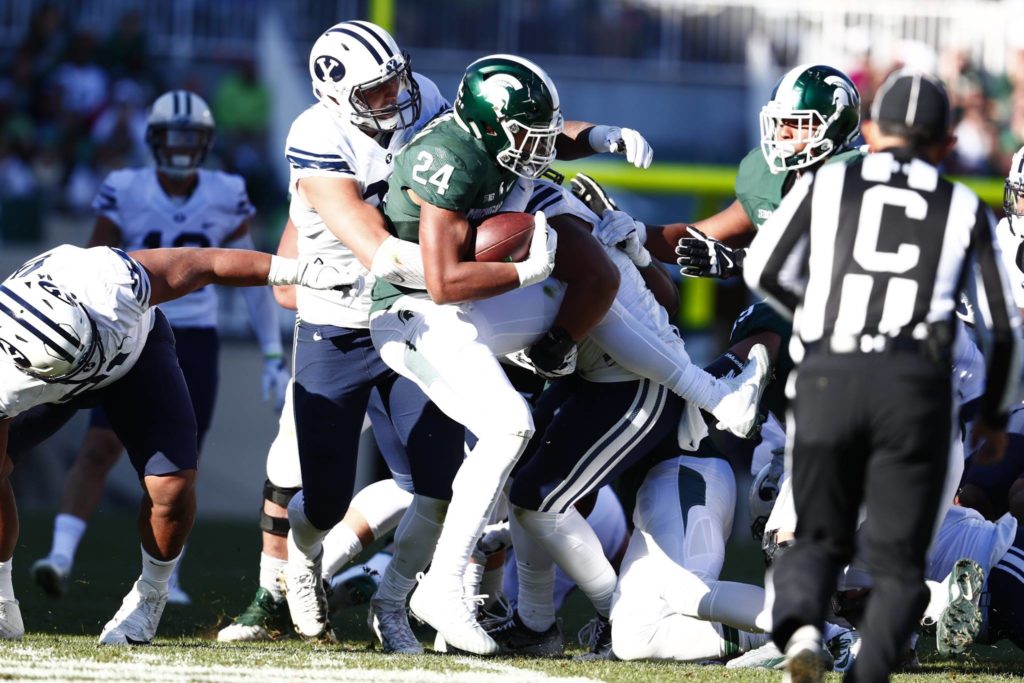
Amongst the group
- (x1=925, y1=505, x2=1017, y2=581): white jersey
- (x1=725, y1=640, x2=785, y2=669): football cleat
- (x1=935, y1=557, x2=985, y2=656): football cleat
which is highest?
(x1=925, y1=505, x2=1017, y2=581): white jersey

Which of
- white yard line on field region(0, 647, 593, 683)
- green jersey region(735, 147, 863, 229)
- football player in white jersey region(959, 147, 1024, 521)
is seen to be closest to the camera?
white yard line on field region(0, 647, 593, 683)

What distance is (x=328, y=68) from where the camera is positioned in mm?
4488

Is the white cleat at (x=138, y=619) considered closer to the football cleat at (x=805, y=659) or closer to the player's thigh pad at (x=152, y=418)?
the player's thigh pad at (x=152, y=418)

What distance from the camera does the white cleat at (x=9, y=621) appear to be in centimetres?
417

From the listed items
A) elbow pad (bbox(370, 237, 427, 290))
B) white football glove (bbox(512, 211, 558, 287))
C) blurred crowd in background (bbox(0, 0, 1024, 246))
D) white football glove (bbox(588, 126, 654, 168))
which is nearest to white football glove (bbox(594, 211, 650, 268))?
white football glove (bbox(588, 126, 654, 168))

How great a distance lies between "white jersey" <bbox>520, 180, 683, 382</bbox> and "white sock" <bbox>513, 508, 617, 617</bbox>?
16.2 inches

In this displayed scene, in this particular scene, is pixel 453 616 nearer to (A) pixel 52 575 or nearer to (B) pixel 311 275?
(B) pixel 311 275

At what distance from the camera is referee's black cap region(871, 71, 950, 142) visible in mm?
3160

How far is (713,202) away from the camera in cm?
1020

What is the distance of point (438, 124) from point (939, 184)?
150 cm

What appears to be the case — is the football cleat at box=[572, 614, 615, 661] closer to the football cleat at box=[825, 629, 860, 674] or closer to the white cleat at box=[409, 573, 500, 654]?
the white cleat at box=[409, 573, 500, 654]

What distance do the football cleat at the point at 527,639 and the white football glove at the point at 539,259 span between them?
1123mm

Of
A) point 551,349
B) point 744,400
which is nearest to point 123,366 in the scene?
point 551,349

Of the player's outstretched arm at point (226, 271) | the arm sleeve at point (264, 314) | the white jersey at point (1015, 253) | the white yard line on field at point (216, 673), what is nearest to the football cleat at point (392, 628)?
the white yard line on field at point (216, 673)
